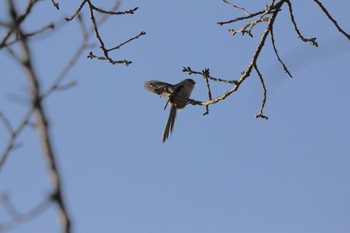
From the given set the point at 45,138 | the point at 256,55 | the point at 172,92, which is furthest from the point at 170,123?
the point at 45,138

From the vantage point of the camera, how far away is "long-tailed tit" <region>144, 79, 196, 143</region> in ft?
24.8

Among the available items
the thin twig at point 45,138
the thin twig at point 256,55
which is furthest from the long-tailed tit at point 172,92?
the thin twig at point 45,138

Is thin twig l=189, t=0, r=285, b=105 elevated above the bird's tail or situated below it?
below

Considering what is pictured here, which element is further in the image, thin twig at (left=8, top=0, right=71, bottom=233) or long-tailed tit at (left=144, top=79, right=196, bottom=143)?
long-tailed tit at (left=144, top=79, right=196, bottom=143)

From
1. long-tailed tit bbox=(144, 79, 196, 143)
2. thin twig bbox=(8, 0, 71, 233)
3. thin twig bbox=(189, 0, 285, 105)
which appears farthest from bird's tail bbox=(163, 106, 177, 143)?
thin twig bbox=(8, 0, 71, 233)

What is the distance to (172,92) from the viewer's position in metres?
7.70

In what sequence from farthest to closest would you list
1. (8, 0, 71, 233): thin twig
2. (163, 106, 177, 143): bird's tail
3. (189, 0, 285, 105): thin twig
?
(163, 106, 177, 143): bird's tail, (189, 0, 285, 105): thin twig, (8, 0, 71, 233): thin twig

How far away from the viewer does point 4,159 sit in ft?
6.98

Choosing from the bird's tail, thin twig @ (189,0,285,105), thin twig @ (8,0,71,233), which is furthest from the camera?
the bird's tail

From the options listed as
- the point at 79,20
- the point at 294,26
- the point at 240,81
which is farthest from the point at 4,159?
the point at 294,26

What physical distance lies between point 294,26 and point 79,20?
2782 millimetres

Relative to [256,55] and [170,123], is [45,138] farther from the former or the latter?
[170,123]

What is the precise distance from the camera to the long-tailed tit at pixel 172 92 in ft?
24.8

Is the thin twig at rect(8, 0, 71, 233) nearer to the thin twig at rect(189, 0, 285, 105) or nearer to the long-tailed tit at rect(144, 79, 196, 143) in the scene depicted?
the thin twig at rect(189, 0, 285, 105)
